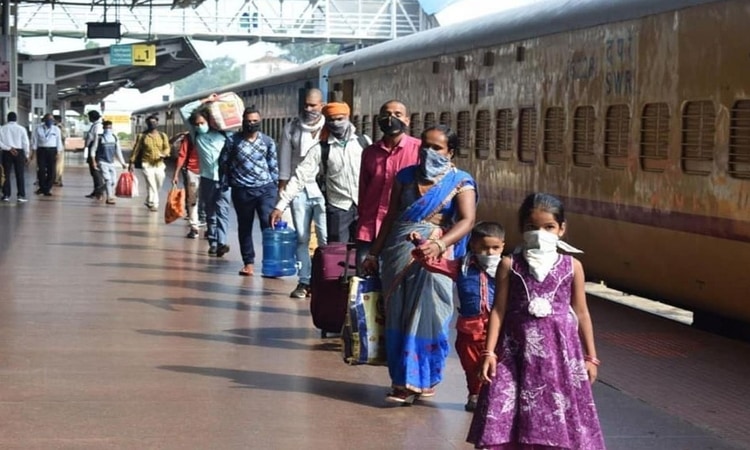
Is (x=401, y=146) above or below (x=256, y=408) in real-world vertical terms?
above

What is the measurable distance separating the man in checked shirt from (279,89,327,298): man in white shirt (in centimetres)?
183

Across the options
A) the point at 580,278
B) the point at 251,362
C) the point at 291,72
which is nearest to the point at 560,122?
the point at 251,362

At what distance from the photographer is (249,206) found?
1503 cm

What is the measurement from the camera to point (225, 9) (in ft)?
220

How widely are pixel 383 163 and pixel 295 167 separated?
3761 mm

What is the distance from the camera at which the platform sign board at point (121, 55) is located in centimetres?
4231

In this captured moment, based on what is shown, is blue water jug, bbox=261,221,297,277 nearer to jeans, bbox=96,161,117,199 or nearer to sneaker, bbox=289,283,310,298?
sneaker, bbox=289,283,310,298

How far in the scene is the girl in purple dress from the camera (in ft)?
19.7

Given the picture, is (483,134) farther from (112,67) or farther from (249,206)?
(112,67)

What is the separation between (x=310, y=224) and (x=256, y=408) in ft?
15.9

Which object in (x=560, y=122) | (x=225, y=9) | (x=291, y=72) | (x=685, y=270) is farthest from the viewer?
(x=225, y=9)

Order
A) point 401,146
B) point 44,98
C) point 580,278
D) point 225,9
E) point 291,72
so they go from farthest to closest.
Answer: point 225,9
point 44,98
point 291,72
point 401,146
point 580,278

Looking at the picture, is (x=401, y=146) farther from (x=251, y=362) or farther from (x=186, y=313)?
(x=186, y=313)

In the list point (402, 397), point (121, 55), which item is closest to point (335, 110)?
point (402, 397)
